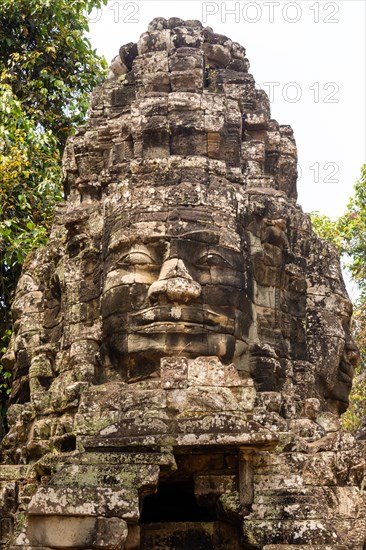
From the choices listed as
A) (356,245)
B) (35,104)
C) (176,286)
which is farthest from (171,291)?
(356,245)

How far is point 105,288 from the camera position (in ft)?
34.3

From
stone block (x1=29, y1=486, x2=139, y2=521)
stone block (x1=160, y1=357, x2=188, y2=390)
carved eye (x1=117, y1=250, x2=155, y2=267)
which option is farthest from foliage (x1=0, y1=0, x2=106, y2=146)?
stone block (x1=29, y1=486, x2=139, y2=521)

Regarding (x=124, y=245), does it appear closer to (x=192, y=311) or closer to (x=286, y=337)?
(x=192, y=311)

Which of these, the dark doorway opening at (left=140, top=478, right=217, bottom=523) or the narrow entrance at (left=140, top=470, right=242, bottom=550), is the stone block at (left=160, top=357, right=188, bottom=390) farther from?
the dark doorway opening at (left=140, top=478, right=217, bottom=523)

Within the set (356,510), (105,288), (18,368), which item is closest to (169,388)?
(105,288)

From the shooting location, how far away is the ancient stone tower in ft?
28.9

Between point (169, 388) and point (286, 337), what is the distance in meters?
2.26

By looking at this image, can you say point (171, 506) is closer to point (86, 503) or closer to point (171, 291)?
point (86, 503)

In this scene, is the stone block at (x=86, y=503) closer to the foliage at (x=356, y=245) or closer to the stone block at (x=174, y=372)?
the stone block at (x=174, y=372)

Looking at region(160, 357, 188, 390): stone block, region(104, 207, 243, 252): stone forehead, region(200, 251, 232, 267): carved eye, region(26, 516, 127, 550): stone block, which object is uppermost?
region(104, 207, 243, 252): stone forehead

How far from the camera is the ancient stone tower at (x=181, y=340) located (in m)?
8.82

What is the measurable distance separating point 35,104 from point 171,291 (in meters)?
10.3

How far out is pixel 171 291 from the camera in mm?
9828

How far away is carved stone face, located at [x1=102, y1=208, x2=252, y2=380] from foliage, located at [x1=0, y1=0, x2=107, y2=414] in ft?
21.0
